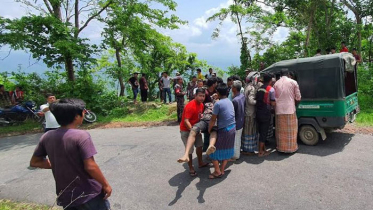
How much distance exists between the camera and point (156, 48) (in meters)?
14.9

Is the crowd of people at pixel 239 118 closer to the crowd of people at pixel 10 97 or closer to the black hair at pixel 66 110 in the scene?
the black hair at pixel 66 110

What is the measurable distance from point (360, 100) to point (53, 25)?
1233cm

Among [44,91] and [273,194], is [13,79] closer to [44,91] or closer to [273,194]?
[44,91]

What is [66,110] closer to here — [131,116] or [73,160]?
[73,160]

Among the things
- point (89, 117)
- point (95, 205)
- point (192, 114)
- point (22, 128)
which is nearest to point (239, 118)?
point (192, 114)

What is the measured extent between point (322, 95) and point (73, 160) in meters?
5.03

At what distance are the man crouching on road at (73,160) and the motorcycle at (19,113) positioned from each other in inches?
422

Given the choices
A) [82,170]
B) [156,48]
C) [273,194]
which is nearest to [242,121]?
[273,194]

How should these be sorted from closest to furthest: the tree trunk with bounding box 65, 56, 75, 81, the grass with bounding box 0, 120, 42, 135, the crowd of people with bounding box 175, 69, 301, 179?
the crowd of people with bounding box 175, 69, 301, 179 < the grass with bounding box 0, 120, 42, 135 < the tree trunk with bounding box 65, 56, 75, 81

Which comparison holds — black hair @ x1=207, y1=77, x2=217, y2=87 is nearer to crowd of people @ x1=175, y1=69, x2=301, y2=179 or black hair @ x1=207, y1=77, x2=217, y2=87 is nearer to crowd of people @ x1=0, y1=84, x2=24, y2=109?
crowd of people @ x1=175, y1=69, x2=301, y2=179

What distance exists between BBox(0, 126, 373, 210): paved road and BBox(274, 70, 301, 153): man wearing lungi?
0.27 m

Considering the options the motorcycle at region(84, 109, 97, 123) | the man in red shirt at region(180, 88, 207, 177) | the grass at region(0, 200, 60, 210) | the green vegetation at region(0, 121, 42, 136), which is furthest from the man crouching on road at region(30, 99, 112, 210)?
the green vegetation at region(0, 121, 42, 136)

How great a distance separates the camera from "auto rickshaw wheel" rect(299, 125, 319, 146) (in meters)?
5.61

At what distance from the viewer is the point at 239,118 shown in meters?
4.80
